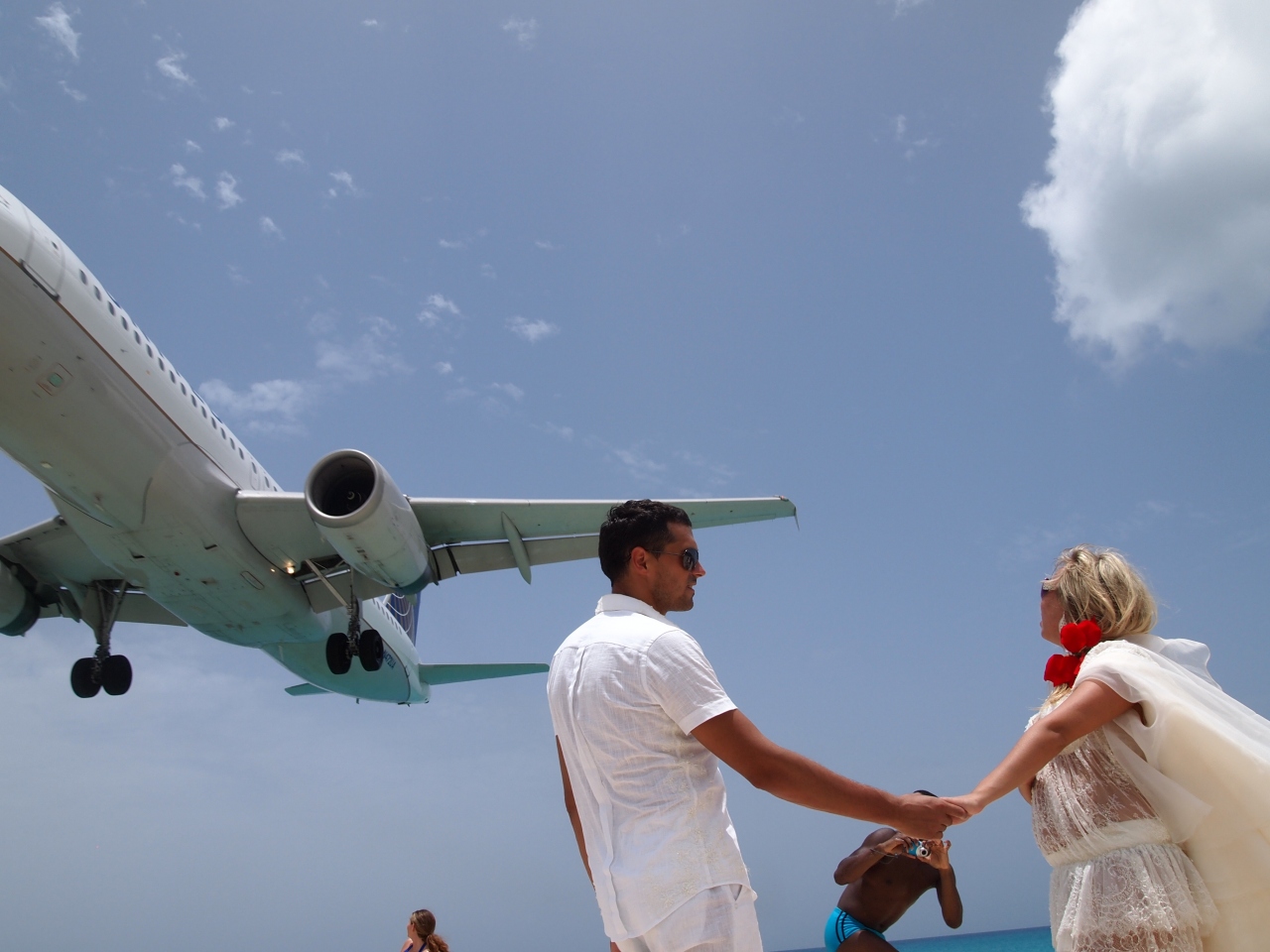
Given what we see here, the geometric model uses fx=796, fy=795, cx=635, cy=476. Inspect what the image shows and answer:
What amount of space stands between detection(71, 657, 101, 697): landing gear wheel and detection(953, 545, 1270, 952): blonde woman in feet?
61.2

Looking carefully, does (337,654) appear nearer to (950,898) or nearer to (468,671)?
(468,671)

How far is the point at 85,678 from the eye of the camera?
53.7 ft

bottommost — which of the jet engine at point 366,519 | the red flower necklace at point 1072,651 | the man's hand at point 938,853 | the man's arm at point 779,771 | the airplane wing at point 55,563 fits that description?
the man's hand at point 938,853

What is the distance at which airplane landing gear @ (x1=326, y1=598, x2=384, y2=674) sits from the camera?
14859mm

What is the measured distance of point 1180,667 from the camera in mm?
2680

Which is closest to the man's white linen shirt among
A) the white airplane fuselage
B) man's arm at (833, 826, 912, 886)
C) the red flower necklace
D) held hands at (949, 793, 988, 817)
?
held hands at (949, 793, 988, 817)

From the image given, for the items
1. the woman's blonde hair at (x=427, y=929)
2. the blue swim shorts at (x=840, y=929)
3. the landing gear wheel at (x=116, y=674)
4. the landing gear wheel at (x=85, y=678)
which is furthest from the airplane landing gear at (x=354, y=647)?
the blue swim shorts at (x=840, y=929)

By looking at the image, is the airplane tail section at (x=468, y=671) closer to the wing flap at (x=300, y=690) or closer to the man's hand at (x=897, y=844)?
the wing flap at (x=300, y=690)

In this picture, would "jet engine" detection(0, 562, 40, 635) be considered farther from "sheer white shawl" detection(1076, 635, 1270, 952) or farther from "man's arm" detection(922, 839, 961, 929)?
"sheer white shawl" detection(1076, 635, 1270, 952)

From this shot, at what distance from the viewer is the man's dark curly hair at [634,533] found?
8.11 ft

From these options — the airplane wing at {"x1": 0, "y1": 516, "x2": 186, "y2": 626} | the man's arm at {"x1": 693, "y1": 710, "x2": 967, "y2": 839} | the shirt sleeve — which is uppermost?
the airplane wing at {"x1": 0, "y1": 516, "x2": 186, "y2": 626}

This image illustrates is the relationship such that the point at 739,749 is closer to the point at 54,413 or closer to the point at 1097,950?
the point at 1097,950

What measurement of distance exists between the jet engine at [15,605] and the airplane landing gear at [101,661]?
0.96 meters

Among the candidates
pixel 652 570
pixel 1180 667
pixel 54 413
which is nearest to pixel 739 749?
pixel 652 570
